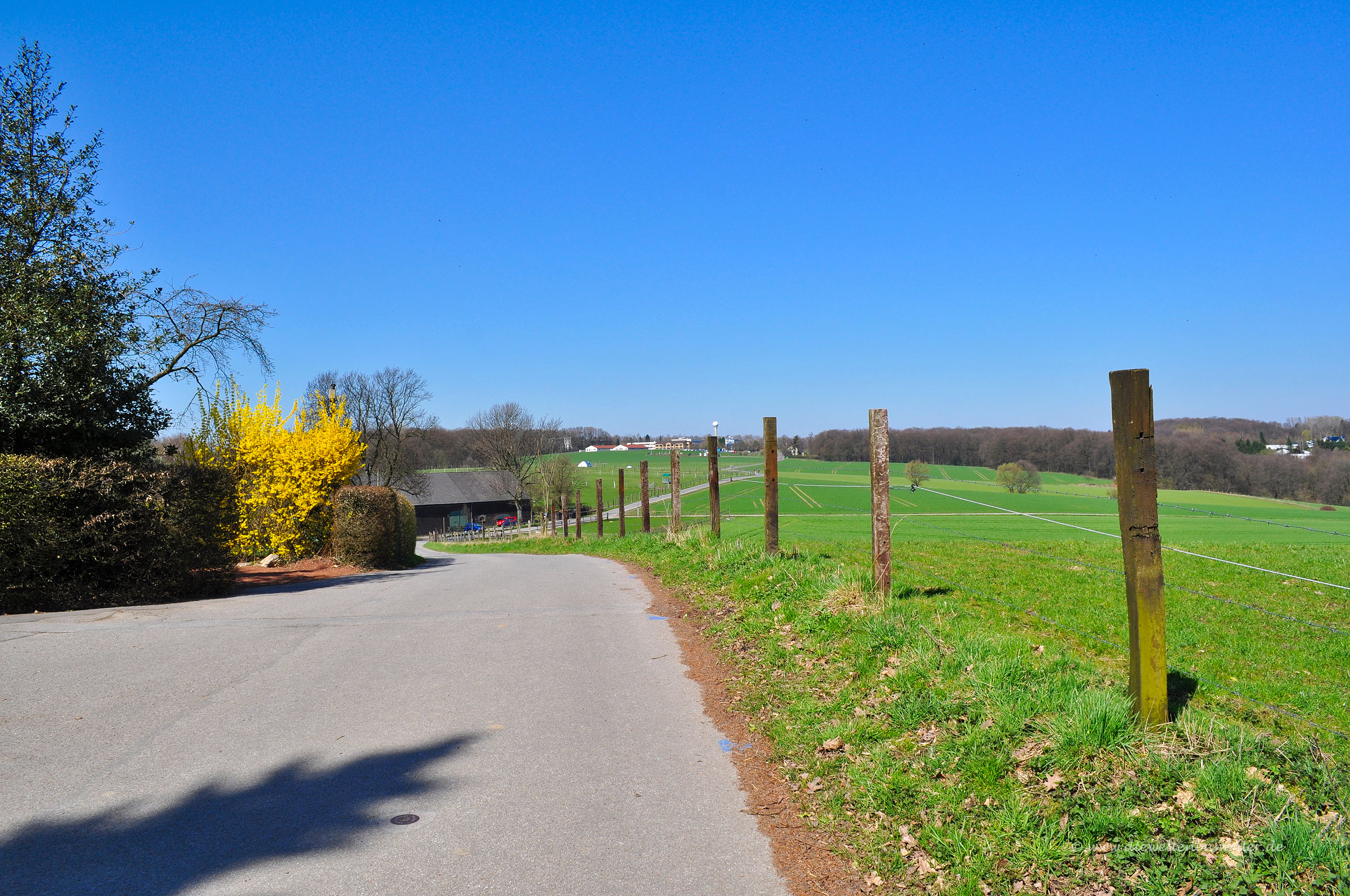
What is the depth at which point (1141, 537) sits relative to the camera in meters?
4.27

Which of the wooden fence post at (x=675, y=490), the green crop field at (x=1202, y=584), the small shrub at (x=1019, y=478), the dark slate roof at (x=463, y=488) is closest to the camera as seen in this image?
the green crop field at (x=1202, y=584)

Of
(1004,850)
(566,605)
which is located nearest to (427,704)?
(1004,850)

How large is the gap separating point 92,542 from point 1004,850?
1199 cm

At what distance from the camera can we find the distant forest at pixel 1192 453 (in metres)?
46.2

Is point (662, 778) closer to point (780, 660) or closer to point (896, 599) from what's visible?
point (780, 660)

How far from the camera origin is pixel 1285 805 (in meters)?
3.24

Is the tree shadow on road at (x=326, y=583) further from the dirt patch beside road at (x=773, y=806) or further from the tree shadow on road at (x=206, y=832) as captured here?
the tree shadow on road at (x=206, y=832)

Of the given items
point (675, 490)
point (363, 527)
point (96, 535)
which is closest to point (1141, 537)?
point (96, 535)

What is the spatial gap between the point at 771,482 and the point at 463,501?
8160cm

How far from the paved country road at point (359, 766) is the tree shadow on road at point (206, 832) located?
13 mm

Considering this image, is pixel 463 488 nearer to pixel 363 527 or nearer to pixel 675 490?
pixel 675 490

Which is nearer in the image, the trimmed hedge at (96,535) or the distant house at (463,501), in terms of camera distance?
the trimmed hedge at (96,535)

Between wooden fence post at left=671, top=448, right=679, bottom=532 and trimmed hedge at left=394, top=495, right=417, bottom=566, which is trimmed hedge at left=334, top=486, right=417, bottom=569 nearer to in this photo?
trimmed hedge at left=394, top=495, right=417, bottom=566

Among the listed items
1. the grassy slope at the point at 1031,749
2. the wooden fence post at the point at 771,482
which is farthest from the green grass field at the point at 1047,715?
the wooden fence post at the point at 771,482
